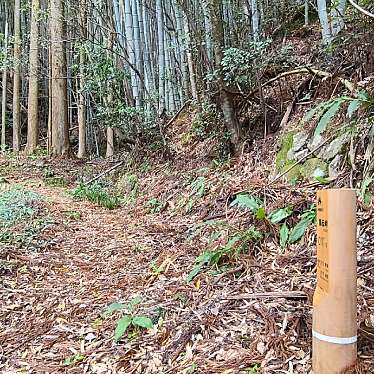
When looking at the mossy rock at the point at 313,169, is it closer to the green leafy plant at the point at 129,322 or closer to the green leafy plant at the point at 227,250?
the green leafy plant at the point at 227,250

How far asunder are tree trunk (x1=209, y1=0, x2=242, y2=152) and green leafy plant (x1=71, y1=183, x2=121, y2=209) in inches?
81.5

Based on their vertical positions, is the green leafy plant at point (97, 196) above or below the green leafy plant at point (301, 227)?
above

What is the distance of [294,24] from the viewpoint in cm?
858

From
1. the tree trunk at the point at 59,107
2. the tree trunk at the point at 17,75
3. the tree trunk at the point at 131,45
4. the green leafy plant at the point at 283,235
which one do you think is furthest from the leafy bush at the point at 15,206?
the tree trunk at the point at 17,75

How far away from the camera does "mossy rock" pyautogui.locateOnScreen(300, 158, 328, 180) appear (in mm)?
3234

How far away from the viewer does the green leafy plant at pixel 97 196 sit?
19.7 feet

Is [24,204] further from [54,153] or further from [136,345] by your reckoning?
[54,153]

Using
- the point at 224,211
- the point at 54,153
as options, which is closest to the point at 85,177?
the point at 54,153

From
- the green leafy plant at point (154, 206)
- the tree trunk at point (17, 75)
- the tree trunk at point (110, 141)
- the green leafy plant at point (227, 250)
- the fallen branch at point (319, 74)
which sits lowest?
the green leafy plant at point (227, 250)

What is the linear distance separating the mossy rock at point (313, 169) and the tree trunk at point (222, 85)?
1.52 meters

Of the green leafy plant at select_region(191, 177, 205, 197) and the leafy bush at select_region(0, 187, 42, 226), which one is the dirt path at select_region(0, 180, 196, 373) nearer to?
the leafy bush at select_region(0, 187, 42, 226)

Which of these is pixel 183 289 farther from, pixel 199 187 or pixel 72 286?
pixel 199 187

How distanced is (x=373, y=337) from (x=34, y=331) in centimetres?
183

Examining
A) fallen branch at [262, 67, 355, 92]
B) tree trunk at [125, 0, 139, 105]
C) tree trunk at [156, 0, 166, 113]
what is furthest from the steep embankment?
tree trunk at [156, 0, 166, 113]
